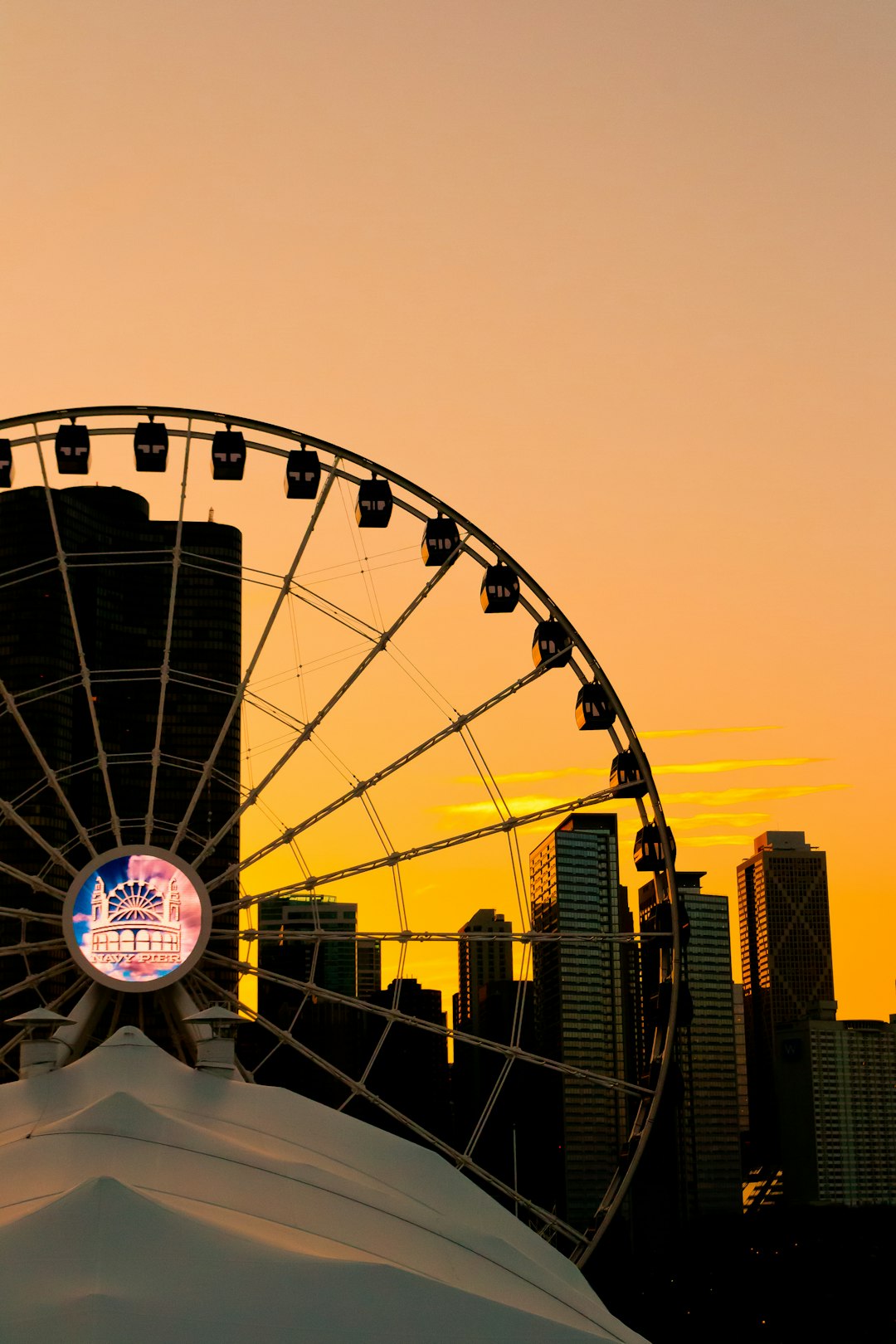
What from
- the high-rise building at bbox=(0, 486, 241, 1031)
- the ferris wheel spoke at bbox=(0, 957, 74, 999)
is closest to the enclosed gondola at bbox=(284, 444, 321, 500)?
the ferris wheel spoke at bbox=(0, 957, 74, 999)

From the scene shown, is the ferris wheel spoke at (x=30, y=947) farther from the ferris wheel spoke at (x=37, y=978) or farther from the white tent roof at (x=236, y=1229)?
the white tent roof at (x=236, y=1229)

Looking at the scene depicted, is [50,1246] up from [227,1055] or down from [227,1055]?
down

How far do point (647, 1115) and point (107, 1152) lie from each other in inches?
756

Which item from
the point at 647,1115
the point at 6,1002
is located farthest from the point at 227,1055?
the point at 6,1002

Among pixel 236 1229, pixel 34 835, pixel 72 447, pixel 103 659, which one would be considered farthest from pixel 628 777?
pixel 103 659

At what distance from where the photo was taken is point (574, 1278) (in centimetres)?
2859

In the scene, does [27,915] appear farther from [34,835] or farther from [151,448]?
[151,448]

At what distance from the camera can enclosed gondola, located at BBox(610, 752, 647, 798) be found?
43938mm

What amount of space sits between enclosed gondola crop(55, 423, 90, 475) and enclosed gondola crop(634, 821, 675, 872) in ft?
51.6

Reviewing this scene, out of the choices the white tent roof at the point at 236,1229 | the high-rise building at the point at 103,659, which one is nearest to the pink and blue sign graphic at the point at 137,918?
the white tent roof at the point at 236,1229

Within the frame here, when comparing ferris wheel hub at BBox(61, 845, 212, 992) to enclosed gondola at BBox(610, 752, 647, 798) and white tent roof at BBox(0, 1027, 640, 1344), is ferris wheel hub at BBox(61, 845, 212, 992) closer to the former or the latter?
white tent roof at BBox(0, 1027, 640, 1344)

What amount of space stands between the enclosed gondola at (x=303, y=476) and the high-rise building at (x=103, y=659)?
71.4 metres

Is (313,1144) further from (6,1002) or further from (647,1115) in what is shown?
(6,1002)

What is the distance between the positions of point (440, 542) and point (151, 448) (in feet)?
23.7
